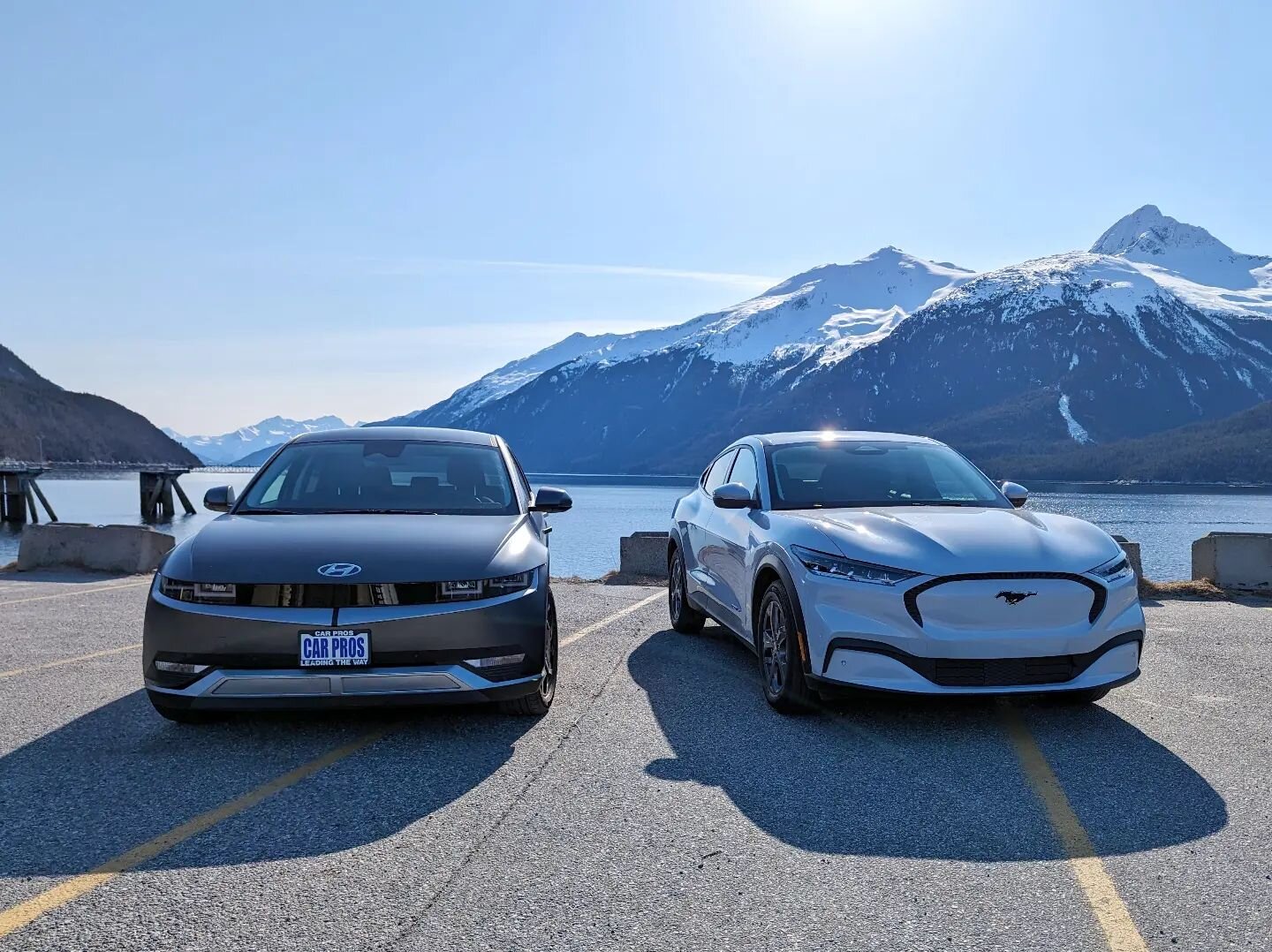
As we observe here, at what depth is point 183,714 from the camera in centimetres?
493

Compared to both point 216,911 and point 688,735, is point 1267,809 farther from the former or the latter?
point 216,911

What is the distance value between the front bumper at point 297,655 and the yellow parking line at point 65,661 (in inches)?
99.8

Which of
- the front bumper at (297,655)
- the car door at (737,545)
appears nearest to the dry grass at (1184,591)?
the car door at (737,545)

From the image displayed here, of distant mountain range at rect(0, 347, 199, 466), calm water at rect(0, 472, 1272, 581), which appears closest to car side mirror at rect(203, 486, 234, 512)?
calm water at rect(0, 472, 1272, 581)

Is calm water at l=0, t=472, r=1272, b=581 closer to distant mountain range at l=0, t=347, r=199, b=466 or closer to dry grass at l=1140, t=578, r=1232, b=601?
dry grass at l=1140, t=578, r=1232, b=601

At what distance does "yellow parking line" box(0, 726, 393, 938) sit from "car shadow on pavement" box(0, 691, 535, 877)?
0.05 metres

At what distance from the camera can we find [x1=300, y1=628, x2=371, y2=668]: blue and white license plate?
4.59 m

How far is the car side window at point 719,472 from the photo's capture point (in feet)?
26.1

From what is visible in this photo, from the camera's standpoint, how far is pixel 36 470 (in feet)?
234

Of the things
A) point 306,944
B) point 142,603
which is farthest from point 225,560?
point 142,603

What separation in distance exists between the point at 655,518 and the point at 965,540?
73.7 meters

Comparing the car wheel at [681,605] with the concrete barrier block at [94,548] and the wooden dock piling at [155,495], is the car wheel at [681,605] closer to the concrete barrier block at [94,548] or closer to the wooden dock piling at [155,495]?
the concrete barrier block at [94,548]

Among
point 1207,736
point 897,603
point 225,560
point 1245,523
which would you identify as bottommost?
point 1245,523

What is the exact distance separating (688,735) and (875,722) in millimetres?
1091
